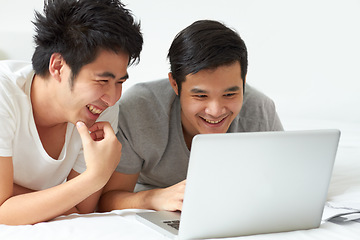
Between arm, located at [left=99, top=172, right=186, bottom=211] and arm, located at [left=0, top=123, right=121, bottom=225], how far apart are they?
0.18 meters

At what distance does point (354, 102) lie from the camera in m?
3.25

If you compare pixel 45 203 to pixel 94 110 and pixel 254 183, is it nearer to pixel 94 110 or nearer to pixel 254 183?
pixel 94 110

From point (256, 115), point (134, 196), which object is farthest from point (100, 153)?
point (256, 115)

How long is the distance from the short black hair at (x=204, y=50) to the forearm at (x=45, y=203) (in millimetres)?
462

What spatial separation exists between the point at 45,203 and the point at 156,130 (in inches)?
20.4

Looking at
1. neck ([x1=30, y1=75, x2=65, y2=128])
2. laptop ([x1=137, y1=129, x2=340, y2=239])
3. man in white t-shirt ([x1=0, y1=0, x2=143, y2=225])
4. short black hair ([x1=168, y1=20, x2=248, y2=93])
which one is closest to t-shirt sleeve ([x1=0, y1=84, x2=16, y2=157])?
man in white t-shirt ([x1=0, y1=0, x2=143, y2=225])

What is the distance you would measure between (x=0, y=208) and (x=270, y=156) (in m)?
0.66

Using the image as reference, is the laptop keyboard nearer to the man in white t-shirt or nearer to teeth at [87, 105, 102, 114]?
the man in white t-shirt

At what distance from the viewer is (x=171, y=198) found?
142cm

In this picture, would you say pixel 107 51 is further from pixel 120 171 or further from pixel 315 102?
pixel 315 102

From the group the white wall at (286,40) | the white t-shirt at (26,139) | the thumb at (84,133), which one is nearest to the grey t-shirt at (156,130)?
the white t-shirt at (26,139)

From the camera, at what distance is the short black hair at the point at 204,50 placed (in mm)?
1556

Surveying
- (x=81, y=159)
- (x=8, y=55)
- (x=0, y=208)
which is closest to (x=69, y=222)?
(x=0, y=208)

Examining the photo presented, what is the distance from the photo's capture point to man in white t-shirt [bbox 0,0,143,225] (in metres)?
1.32
